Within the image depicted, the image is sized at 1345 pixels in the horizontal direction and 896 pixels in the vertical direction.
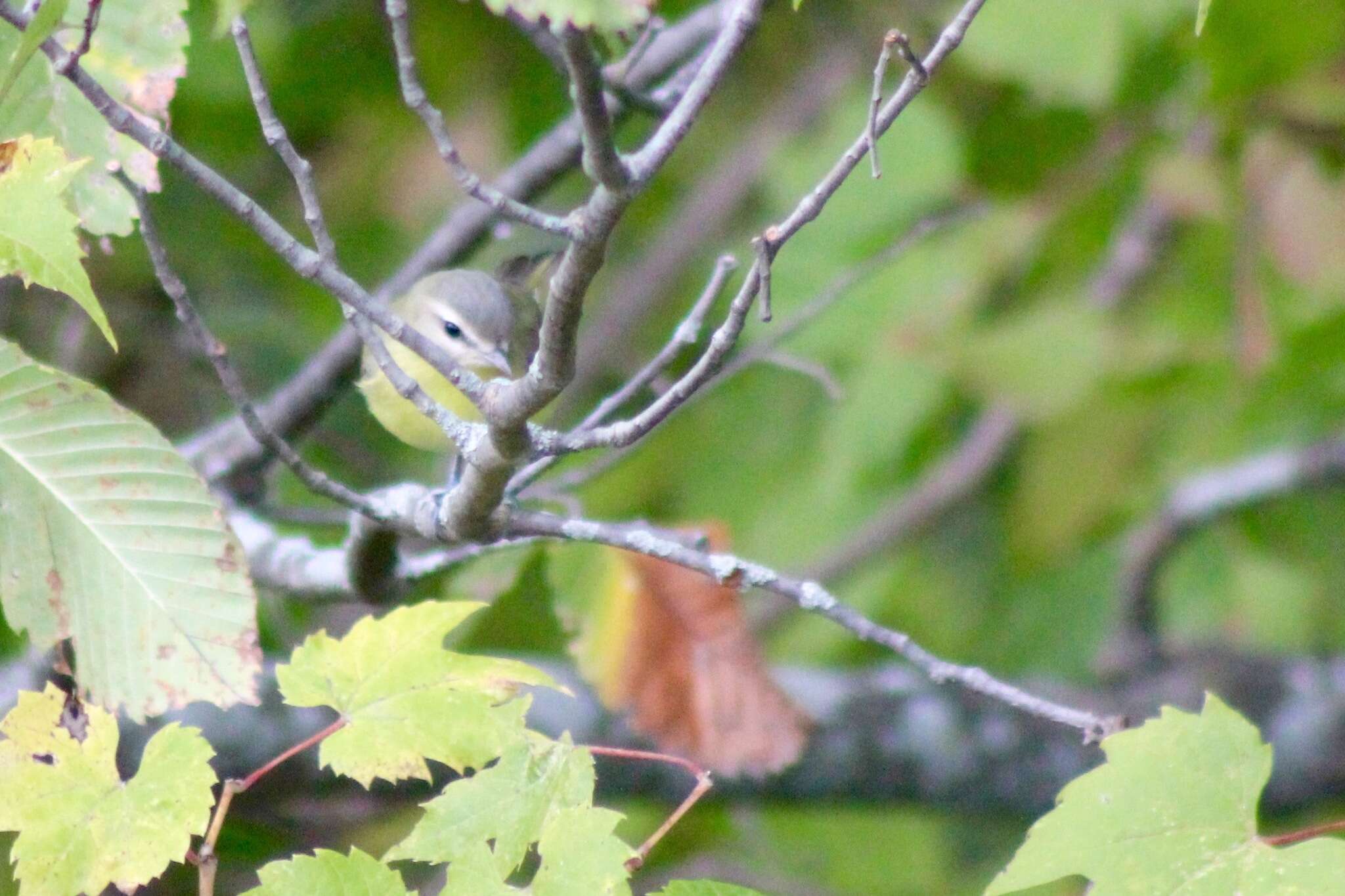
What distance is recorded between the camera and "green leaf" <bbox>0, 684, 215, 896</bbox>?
53.0 inches

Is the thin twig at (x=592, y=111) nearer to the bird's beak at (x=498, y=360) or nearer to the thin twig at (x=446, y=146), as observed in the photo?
the thin twig at (x=446, y=146)

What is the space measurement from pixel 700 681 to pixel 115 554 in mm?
1423

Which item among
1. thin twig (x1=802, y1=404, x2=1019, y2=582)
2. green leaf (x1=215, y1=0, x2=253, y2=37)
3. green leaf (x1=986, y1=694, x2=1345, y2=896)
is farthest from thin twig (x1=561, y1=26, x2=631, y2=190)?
thin twig (x1=802, y1=404, x2=1019, y2=582)

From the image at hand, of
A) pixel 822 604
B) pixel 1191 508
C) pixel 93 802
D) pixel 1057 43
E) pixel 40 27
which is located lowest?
pixel 93 802

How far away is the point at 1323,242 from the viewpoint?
344 cm

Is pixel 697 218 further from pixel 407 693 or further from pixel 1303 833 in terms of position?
pixel 1303 833

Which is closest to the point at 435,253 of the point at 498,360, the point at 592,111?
the point at 498,360

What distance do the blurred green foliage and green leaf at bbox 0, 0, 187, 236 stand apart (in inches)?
56.9

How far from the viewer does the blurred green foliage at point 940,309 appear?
3490 millimetres

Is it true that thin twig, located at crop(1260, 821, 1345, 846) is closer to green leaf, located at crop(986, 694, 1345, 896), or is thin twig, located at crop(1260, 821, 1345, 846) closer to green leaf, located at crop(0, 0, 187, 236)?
green leaf, located at crop(986, 694, 1345, 896)

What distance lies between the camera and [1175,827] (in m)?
1.38

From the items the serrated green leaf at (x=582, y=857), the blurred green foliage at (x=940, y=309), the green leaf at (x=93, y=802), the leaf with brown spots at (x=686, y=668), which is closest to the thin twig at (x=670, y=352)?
the serrated green leaf at (x=582, y=857)

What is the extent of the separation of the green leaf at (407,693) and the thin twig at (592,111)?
547 mm

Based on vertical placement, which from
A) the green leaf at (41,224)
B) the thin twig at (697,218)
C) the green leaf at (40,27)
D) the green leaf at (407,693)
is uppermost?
the thin twig at (697,218)
